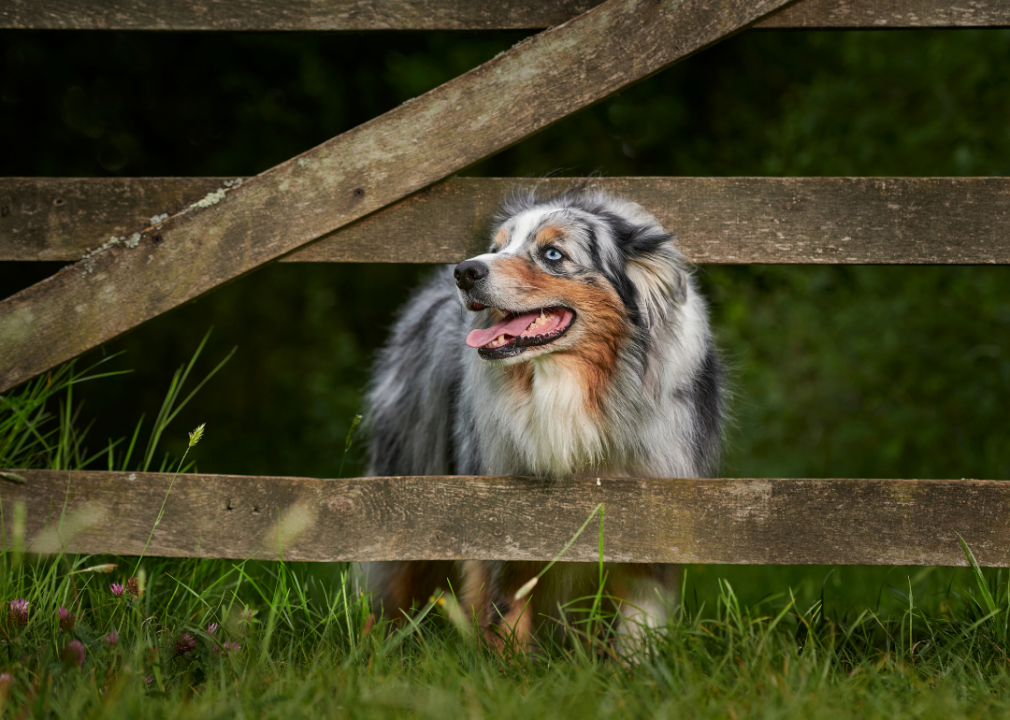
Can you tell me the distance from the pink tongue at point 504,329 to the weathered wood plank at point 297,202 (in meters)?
0.54

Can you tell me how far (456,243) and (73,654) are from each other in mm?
1338

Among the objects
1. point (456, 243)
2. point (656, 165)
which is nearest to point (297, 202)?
point (456, 243)

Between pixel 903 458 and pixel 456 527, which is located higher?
pixel 456 527

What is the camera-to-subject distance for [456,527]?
2227 mm

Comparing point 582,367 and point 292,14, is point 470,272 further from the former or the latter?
point 292,14

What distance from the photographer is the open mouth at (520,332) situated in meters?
2.52

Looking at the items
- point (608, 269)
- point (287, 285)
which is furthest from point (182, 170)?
point (608, 269)

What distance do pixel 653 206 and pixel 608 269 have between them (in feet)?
1.18

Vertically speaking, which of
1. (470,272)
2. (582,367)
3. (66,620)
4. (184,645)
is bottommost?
(184,645)

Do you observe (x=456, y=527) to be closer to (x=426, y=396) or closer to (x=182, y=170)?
(x=426, y=396)

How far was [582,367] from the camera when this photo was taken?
259 cm

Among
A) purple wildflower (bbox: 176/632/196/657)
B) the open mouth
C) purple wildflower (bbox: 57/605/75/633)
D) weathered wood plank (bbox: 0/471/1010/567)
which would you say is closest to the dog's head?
the open mouth

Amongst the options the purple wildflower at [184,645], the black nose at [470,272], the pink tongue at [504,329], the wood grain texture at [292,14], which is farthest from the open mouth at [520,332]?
the purple wildflower at [184,645]

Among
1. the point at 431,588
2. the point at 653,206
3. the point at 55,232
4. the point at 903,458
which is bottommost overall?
the point at 903,458
